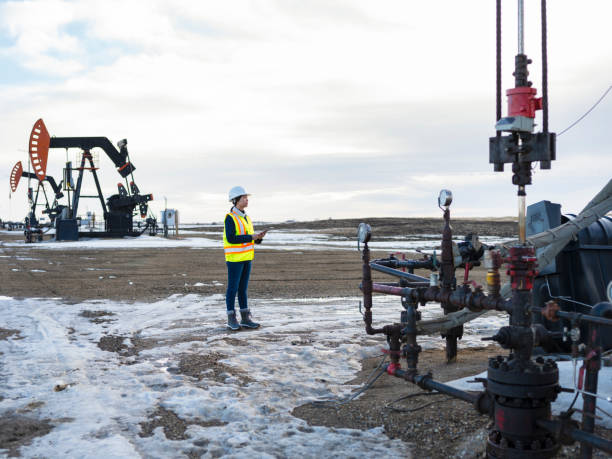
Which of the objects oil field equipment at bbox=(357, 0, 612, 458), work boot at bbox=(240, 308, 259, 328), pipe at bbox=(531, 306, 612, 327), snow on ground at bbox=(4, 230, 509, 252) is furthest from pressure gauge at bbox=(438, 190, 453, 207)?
snow on ground at bbox=(4, 230, 509, 252)

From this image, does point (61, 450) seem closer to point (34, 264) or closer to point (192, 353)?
point (192, 353)

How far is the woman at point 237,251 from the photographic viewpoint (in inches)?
338

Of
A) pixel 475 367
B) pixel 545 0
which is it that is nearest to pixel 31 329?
pixel 475 367

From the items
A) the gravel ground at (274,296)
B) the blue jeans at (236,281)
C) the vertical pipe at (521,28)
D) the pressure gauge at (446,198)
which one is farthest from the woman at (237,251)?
the vertical pipe at (521,28)

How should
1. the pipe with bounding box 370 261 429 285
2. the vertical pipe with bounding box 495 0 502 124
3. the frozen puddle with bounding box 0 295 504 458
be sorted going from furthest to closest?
the pipe with bounding box 370 261 429 285
the frozen puddle with bounding box 0 295 504 458
the vertical pipe with bounding box 495 0 502 124

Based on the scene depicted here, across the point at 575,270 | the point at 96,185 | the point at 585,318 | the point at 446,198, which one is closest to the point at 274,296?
the point at 575,270

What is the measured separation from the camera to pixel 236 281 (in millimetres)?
8703

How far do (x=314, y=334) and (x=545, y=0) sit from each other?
5.18m

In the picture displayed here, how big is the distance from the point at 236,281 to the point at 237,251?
17.0 inches

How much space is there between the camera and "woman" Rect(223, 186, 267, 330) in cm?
859

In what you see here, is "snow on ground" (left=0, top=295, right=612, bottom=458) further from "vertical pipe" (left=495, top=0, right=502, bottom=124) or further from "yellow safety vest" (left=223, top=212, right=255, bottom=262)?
"vertical pipe" (left=495, top=0, right=502, bottom=124)

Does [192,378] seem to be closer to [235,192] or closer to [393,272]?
[393,272]

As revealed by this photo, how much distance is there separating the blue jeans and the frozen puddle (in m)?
0.43

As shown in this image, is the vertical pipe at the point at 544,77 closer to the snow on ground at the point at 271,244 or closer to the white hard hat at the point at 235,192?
the white hard hat at the point at 235,192
